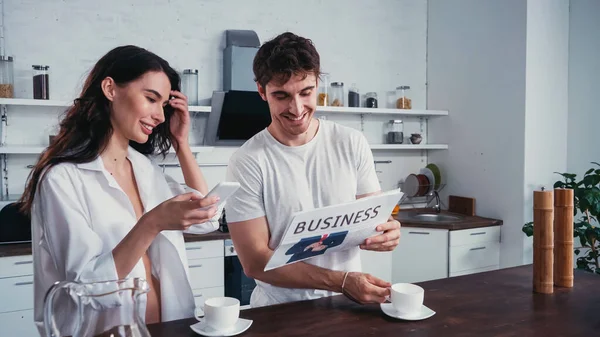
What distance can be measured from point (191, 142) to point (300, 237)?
2.39m

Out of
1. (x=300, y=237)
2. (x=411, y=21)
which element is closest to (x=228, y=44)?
(x=411, y=21)

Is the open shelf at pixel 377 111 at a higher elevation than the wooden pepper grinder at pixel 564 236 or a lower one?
higher

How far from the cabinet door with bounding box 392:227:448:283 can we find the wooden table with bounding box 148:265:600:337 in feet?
6.15

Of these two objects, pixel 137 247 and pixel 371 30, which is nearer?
pixel 137 247

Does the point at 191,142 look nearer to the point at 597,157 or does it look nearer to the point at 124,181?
the point at 124,181

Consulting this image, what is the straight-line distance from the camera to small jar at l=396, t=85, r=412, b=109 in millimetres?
4273

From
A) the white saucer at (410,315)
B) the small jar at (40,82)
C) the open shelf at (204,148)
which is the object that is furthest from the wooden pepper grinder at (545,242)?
the small jar at (40,82)

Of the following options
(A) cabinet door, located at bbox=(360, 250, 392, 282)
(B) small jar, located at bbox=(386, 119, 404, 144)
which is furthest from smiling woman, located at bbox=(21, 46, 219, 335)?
(B) small jar, located at bbox=(386, 119, 404, 144)

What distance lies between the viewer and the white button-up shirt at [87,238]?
4.25ft

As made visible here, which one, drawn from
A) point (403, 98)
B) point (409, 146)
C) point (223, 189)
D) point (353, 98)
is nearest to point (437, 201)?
point (409, 146)

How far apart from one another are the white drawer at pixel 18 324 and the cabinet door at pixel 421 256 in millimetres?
2385

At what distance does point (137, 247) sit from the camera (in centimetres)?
130

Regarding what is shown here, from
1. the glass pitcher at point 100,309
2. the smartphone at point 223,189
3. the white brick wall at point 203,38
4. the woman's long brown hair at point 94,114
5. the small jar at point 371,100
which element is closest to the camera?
the glass pitcher at point 100,309

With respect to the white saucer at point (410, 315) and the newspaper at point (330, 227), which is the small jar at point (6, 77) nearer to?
the newspaper at point (330, 227)
